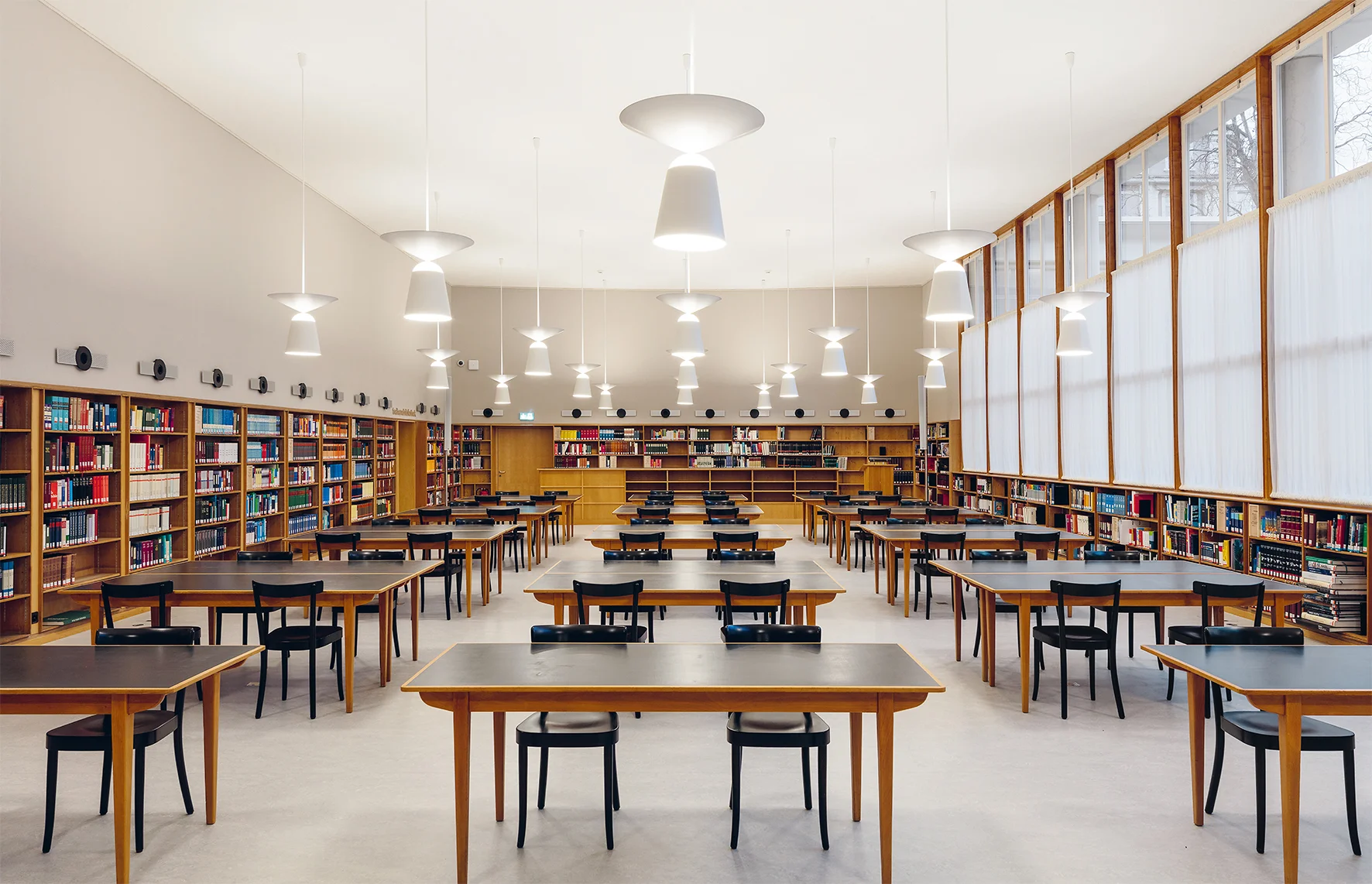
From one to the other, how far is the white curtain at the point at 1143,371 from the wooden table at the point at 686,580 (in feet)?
16.7

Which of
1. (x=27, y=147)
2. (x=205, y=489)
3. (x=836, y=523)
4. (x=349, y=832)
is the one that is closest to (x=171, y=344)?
(x=205, y=489)

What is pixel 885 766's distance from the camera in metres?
2.86

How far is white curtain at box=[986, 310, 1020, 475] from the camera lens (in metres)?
12.9

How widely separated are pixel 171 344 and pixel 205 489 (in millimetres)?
1510

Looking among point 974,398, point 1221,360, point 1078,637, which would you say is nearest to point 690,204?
point 1078,637

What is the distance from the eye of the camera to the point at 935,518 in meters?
9.92

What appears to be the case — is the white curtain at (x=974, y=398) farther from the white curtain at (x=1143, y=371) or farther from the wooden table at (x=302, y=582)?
the wooden table at (x=302, y=582)

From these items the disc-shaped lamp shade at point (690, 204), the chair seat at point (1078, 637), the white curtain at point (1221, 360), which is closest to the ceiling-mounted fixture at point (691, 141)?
the disc-shaped lamp shade at point (690, 204)

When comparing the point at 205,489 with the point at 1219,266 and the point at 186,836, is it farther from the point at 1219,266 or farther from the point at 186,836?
the point at 1219,266

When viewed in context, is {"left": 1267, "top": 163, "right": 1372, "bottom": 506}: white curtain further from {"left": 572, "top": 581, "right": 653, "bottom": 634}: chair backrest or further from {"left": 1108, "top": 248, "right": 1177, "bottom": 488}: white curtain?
{"left": 572, "top": 581, "right": 653, "bottom": 634}: chair backrest

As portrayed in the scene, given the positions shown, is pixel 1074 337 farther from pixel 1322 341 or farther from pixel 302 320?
pixel 302 320

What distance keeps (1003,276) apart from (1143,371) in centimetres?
483

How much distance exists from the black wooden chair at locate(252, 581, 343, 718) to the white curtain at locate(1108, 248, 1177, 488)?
26.3 ft

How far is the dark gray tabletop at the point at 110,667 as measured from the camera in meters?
2.76
